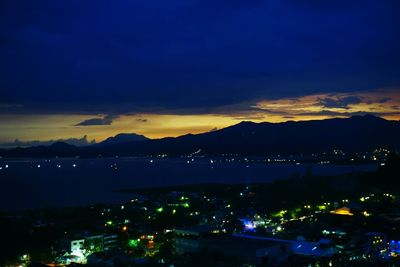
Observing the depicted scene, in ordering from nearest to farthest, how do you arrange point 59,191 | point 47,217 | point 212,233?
1. point 212,233
2. point 47,217
3. point 59,191

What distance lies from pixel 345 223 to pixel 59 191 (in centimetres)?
2140

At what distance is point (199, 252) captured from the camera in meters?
8.35

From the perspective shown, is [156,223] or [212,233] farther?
[156,223]

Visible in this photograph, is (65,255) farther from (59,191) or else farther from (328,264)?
(59,191)

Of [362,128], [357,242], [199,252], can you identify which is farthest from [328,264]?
[362,128]

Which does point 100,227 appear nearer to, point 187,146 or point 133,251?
point 133,251

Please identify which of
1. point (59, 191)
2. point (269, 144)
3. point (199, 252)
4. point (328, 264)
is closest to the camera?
point (328, 264)

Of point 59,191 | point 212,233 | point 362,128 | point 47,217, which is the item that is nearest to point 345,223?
point 212,233

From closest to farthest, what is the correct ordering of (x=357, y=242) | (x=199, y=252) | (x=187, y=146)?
(x=199, y=252) → (x=357, y=242) → (x=187, y=146)

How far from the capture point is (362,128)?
8019 centimetres

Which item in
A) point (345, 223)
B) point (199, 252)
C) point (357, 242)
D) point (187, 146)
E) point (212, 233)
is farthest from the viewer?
point (187, 146)

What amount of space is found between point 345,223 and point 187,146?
2987 inches

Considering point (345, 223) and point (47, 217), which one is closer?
point (345, 223)

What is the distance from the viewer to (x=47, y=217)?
15156 millimetres
